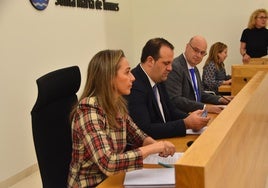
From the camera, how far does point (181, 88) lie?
9.06 ft

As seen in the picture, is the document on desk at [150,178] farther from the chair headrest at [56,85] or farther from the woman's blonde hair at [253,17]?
the woman's blonde hair at [253,17]

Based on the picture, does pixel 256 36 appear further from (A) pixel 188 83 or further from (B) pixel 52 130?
(B) pixel 52 130

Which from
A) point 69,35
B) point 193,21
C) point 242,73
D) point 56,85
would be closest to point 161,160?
point 56,85

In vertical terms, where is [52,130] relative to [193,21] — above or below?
below

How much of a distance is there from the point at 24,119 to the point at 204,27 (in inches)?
146

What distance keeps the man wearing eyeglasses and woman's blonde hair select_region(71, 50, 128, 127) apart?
117 centimetres

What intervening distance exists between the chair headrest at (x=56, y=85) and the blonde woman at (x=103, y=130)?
0.58 feet

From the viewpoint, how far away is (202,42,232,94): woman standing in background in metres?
4.31

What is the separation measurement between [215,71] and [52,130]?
125 inches

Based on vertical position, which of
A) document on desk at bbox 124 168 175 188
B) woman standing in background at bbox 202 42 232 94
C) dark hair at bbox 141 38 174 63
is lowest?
woman standing in background at bbox 202 42 232 94

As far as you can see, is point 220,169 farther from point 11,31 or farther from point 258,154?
point 11,31

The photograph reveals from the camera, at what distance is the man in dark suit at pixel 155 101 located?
1.95 metres

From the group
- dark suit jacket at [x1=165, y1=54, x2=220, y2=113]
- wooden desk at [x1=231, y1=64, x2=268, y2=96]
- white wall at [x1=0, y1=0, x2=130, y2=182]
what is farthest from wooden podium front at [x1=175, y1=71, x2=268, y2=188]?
white wall at [x1=0, y1=0, x2=130, y2=182]

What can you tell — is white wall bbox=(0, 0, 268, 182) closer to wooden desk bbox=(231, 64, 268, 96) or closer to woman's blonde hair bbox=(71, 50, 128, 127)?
woman's blonde hair bbox=(71, 50, 128, 127)
